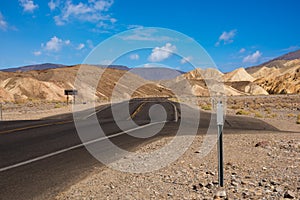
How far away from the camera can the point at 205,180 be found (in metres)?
6.21

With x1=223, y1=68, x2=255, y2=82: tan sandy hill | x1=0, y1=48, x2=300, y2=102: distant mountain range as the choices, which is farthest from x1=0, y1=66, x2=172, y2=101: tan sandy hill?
x1=223, y1=68, x2=255, y2=82: tan sandy hill

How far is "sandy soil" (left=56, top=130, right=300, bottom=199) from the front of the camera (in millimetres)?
5438

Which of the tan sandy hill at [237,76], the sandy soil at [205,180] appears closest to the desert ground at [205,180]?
the sandy soil at [205,180]

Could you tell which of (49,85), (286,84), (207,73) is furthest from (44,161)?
(207,73)

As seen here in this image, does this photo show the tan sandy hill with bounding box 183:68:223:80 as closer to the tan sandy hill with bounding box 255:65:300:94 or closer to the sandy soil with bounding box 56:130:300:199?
the sandy soil with bounding box 56:130:300:199

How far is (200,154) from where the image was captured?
8570 mm

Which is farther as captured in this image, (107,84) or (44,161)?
(107,84)

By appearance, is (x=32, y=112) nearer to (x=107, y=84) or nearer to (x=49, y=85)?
(x=49, y=85)

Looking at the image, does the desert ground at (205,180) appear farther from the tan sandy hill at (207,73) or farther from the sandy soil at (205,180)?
the tan sandy hill at (207,73)

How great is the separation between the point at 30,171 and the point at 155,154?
10.6 feet

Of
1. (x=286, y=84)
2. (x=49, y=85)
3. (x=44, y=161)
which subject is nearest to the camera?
(x=44, y=161)

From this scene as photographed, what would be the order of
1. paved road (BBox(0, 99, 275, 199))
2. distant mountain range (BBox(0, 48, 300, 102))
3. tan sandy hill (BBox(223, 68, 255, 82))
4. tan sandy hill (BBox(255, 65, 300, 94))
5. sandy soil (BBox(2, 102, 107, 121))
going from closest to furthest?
paved road (BBox(0, 99, 275, 199))
sandy soil (BBox(2, 102, 107, 121))
distant mountain range (BBox(0, 48, 300, 102))
tan sandy hill (BBox(255, 65, 300, 94))
tan sandy hill (BBox(223, 68, 255, 82))

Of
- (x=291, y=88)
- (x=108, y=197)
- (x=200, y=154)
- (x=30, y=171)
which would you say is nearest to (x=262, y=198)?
(x=108, y=197)

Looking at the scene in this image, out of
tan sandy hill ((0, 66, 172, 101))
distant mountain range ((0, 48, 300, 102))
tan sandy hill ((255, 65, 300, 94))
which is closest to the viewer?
distant mountain range ((0, 48, 300, 102))
